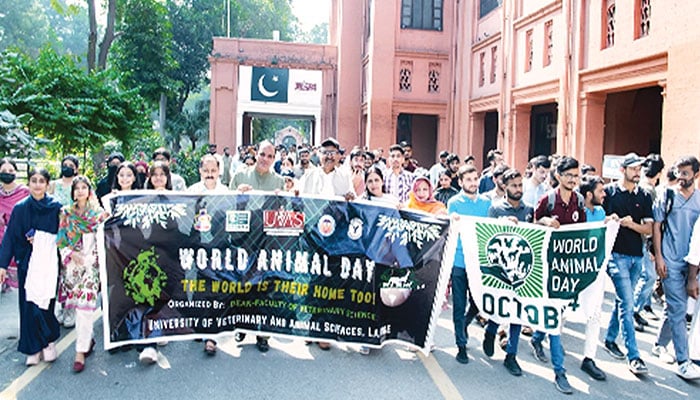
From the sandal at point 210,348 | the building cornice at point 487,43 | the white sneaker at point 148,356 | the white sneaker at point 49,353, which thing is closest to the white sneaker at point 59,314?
the white sneaker at point 49,353

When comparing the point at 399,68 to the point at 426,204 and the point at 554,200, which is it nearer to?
the point at 426,204

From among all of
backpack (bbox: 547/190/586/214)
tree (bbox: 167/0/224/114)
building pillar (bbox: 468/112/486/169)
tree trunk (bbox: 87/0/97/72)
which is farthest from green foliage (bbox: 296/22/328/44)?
backpack (bbox: 547/190/586/214)

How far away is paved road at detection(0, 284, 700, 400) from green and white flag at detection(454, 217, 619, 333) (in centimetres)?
59

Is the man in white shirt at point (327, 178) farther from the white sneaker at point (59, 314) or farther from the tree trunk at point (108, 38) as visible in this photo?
the tree trunk at point (108, 38)

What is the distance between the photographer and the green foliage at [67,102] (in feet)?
36.9

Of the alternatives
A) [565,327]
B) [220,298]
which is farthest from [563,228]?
[220,298]

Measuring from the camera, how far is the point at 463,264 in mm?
5531

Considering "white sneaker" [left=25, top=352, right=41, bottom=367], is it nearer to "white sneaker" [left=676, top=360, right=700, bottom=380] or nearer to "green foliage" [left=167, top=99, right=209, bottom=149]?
"white sneaker" [left=676, top=360, right=700, bottom=380]

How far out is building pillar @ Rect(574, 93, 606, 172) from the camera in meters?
12.7

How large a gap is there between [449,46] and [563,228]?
1826cm

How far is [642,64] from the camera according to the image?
35.7ft

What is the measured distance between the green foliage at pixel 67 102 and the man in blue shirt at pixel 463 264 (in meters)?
8.47

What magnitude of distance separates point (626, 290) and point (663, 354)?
0.90 m

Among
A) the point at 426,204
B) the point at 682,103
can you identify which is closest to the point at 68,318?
the point at 426,204
